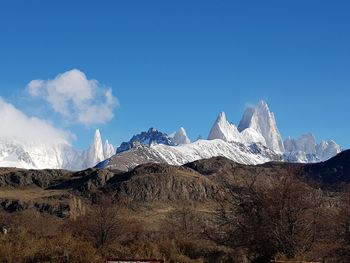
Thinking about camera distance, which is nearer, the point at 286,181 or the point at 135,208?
the point at 286,181

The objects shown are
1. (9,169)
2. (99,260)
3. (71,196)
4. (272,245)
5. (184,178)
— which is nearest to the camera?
(99,260)

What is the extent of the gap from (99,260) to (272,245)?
690cm

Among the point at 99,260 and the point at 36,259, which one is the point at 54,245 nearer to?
the point at 36,259

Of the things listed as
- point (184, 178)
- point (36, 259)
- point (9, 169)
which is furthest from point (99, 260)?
point (9, 169)

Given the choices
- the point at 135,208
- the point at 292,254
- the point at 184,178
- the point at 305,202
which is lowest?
the point at 292,254

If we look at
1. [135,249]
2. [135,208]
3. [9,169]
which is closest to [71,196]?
[135,208]

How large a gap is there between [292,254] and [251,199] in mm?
3371

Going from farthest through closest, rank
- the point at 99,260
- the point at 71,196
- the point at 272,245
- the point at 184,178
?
the point at 184,178, the point at 71,196, the point at 272,245, the point at 99,260

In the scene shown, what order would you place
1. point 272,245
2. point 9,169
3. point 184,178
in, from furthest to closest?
point 9,169
point 184,178
point 272,245

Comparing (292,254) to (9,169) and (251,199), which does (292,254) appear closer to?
(251,199)

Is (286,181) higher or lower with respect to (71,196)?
lower

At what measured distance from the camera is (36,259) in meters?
22.4

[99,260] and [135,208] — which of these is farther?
[135,208]

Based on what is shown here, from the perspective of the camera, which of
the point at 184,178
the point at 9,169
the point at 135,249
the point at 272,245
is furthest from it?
the point at 9,169
